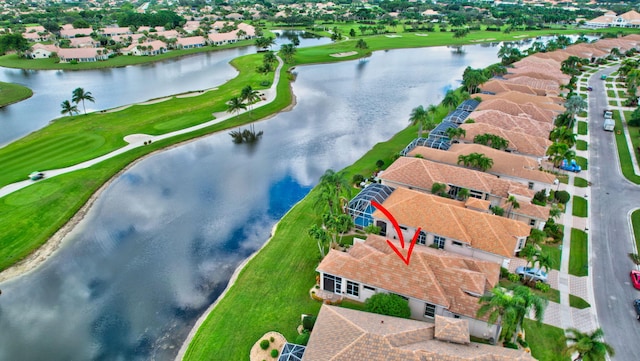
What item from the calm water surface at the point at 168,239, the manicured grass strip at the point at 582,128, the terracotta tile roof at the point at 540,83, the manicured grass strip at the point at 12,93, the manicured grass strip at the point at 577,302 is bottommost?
the manicured grass strip at the point at 12,93

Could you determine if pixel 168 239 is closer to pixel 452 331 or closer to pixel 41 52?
pixel 452 331

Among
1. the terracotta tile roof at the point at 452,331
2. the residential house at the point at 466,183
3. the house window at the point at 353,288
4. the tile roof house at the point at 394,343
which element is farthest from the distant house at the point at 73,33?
the terracotta tile roof at the point at 452,331

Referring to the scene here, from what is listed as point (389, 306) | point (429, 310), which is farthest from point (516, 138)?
point (389, 306)

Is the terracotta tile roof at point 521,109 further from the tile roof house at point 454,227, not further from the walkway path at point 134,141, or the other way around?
the walkway path at point 134,141

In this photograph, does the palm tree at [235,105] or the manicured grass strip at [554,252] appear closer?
the manicured grass strip at [554,252]

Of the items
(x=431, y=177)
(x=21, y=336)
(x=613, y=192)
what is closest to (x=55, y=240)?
(x=21, y=336)

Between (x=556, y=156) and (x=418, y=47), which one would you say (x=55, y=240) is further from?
(x=418, y=47)

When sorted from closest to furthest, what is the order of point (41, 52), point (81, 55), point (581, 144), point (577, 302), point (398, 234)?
1. point (577, 302)
2. point (398, 234)
3. point (581, 144)
4. point (81, 55)
5. point (41, 52)
